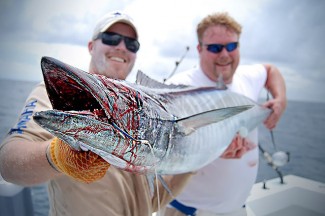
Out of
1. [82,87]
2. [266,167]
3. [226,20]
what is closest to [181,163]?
[82,87]

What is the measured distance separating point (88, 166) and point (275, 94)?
229cm

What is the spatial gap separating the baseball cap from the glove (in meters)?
1.17

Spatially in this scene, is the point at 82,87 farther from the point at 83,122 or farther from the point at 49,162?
the point at 49,162

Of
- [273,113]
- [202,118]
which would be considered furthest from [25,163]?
[273,113]

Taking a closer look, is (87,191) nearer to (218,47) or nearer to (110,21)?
(110,21)

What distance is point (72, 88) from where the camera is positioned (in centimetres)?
68

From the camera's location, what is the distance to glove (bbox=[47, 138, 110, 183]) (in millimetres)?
761

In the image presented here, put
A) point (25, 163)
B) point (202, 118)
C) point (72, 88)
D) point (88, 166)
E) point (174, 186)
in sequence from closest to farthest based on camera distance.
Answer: point (72, 88) → point (88, 166) → point (25, 163) → point (202, 118) → point (174, 186)

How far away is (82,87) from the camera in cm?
66

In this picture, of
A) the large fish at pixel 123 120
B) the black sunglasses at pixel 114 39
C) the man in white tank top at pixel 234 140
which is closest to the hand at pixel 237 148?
the man in white tank top at pixel 234 140

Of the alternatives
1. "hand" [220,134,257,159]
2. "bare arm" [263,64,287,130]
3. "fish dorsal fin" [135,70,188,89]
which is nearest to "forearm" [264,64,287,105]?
"bare arm" [263,64,287,130]

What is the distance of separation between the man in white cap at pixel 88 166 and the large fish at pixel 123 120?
0.42ft

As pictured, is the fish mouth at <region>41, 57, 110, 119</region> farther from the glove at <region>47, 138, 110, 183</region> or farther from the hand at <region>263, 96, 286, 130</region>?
the hand at <region>263, 96, 286, 130</region>

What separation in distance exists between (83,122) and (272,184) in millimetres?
4689
